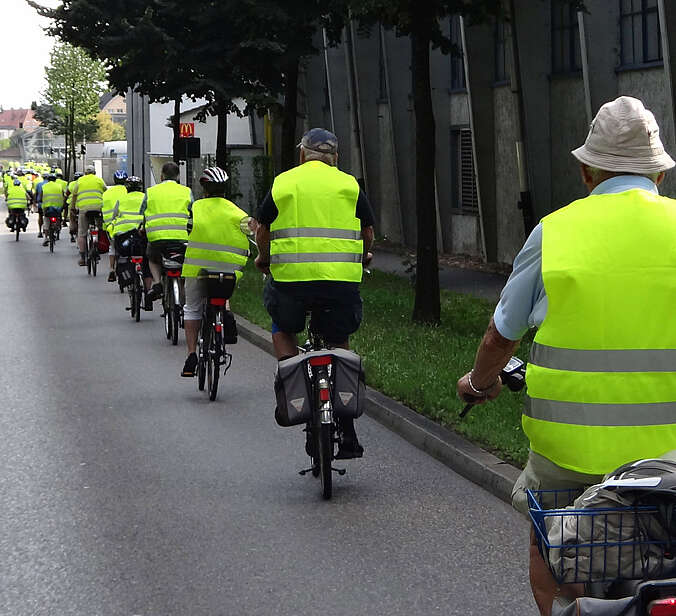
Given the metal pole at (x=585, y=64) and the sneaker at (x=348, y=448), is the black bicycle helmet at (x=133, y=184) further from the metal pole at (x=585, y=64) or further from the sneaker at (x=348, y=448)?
the sneaker at (x=348, y=448)

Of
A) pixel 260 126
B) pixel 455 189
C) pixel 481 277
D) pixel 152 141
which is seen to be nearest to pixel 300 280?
pixel 481 277

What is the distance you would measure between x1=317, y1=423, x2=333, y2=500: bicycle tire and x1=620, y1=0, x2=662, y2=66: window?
505 inches

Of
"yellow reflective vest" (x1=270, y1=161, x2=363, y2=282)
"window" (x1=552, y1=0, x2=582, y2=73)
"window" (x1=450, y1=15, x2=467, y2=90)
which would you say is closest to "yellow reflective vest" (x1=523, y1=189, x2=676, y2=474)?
"yellow reflective vest" (x1=270, y1=161, x2=363, y2=282)

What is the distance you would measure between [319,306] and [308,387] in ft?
1.98

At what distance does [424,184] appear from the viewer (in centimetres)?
1480

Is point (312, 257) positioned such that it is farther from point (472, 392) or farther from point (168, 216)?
point (168, 216)

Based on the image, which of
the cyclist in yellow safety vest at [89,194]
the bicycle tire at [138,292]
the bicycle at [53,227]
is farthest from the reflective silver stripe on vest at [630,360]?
the bicycle at [53,227]

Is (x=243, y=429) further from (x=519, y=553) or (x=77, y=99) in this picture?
(x=77, y=99)

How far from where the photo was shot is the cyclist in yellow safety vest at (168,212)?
1368cm

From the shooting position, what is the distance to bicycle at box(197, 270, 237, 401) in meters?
10.5

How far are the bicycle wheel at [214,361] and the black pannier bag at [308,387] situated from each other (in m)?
3.38

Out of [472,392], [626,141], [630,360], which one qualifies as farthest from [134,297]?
[630,360]

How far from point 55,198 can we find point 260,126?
19.3 metres

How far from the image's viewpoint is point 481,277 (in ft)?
71.2
